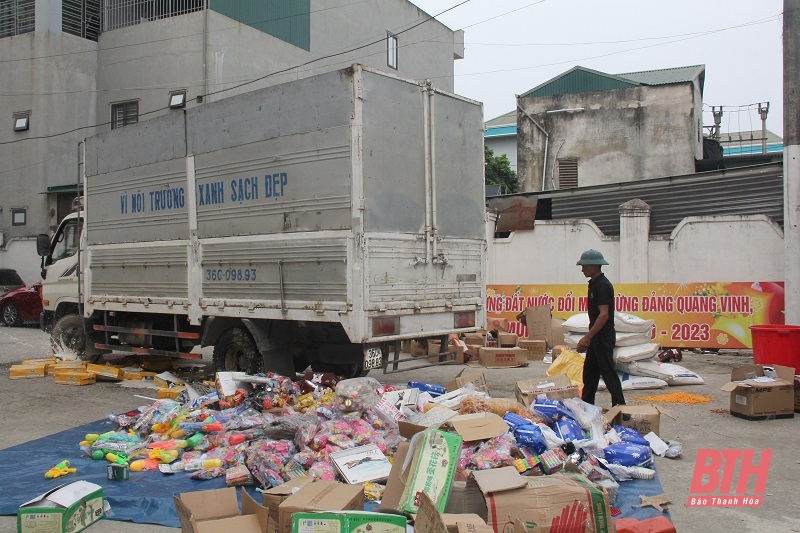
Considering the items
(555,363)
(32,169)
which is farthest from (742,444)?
(32,169)

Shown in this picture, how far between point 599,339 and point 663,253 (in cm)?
901

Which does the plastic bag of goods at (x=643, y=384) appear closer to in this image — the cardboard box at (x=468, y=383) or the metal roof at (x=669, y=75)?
the cardboard box at (x=468, y=383)

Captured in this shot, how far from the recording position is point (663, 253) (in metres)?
15.4

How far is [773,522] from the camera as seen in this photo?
452 cm

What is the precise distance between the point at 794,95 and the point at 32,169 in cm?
2272

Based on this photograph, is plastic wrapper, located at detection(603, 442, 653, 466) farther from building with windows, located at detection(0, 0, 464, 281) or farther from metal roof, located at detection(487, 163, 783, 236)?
building with windows, located at detection(0, 0, 464, 281)

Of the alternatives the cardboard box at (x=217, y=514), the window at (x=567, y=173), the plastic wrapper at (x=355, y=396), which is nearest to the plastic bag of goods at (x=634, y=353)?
the plastic wrapper at (x=355, y=396)

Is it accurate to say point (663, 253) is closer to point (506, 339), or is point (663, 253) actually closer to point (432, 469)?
point (506, 339)

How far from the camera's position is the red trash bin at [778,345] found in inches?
351

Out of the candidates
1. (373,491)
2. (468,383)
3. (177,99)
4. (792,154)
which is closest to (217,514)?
(373,491)

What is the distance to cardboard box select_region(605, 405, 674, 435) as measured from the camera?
6.29 metres

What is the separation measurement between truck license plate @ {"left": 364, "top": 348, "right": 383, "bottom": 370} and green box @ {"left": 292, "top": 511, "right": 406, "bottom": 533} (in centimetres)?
397

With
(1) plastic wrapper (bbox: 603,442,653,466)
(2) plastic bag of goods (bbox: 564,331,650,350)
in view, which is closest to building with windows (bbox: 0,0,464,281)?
(2) plastic bag of goods (bbox: 564,331,650,350)
